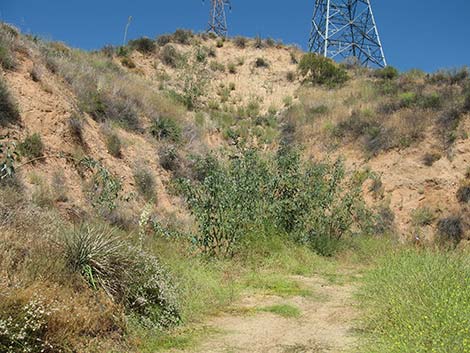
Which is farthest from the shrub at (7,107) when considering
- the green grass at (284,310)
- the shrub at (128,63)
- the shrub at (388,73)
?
the shrub at (388,73)

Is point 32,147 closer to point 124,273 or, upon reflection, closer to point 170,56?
point 124,273

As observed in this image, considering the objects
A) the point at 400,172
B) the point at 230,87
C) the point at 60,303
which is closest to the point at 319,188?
the point at 400,172

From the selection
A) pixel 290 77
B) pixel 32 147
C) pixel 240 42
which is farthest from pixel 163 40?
pixel 32 147

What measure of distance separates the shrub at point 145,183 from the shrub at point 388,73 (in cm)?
1690

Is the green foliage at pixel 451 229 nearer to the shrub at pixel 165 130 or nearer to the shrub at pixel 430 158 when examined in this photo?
the shrub at pixel 430 158

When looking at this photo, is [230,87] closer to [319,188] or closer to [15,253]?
[319,188]

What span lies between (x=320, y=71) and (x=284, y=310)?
22.6m

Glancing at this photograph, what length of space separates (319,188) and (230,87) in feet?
50.4

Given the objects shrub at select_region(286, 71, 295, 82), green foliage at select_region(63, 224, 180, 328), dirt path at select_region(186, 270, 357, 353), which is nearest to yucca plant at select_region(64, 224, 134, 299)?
green foliage at select_region(63, 224, 180, 328)

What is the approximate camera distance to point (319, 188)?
12.3 metres

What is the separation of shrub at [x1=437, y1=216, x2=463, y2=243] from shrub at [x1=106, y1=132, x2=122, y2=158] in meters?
10.3

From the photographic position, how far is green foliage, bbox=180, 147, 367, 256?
32.4 feet

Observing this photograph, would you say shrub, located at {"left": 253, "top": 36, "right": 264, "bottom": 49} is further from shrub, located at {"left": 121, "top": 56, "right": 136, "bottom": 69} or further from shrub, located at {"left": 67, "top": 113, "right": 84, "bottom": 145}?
shrub, located at {"left": 67, "top": 113, "right": 84, "bottom": 145}

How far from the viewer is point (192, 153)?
17344 millimetres
